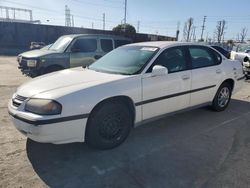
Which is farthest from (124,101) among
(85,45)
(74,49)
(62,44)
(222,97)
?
(62,44)

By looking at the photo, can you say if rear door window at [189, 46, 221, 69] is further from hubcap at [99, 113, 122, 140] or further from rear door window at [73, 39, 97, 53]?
rear door window at [73, 39, 97, 53]

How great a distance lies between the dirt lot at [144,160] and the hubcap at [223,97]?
94 centimetres

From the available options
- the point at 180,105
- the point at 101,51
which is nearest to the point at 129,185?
the point at 180,105

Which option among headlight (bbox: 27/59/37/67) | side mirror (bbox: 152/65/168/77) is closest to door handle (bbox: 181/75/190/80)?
side mirror (bbox: 152/65/168/77)

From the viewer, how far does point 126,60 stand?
433 cm

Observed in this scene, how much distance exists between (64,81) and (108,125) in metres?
0.90

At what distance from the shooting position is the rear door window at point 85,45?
844cm

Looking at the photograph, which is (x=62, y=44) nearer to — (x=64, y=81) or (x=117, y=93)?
(x=64, y=81)

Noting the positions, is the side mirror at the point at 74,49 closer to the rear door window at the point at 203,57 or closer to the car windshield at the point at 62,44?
the car windshield at the point at 62,44

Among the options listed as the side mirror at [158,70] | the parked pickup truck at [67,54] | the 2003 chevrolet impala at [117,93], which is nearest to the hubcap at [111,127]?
the 2003 chevrolet impala at [117,93]

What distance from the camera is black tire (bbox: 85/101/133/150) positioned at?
3432 mm

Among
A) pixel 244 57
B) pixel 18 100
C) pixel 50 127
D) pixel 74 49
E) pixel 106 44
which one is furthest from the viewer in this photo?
pixel 244 57

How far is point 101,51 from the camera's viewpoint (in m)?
8.88

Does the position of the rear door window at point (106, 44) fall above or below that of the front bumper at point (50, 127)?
above
